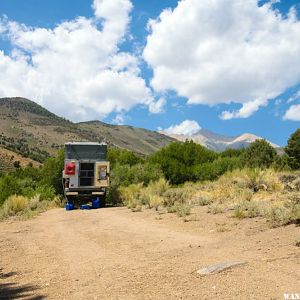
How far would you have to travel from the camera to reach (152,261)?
7.00 metres

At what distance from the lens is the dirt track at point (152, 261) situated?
538 centimetres

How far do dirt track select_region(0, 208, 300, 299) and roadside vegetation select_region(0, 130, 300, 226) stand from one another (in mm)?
1336

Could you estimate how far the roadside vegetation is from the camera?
486 inches

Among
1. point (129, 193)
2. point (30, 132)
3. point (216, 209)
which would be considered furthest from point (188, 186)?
point (30, 132)

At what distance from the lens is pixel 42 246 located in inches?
359

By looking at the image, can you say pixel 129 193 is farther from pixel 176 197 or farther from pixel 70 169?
pixel 176 197

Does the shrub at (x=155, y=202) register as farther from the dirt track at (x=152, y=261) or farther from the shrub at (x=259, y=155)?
the shrub at (x=259, y=155)

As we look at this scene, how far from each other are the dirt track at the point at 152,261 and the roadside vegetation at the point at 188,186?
1336 mm

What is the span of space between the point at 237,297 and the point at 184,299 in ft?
2.11

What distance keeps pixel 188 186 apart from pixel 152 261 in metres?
16.0

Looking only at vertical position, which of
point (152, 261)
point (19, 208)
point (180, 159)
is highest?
point (180, 159)

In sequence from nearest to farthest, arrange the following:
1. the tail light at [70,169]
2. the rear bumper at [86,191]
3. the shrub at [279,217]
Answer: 1. the shrub at [279,217]
2. the rear bumper at [86,191]
3. the tail light at [70,169]

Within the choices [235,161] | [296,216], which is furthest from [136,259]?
[235,161]

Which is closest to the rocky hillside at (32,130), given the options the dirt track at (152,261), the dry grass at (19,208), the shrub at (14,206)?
the dry grass at (19,208)
